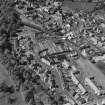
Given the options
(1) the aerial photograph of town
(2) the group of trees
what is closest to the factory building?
(1) the aerial photograph of town

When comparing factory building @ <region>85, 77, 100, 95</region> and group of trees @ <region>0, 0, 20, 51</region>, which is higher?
group of trees @ <region>0, 0, 20, 51</region>

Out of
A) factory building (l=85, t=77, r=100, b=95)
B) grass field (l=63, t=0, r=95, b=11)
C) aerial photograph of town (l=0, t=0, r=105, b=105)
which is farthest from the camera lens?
grass field (l=63, t=0, r=95, b=11)

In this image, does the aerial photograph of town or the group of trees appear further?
the group of trees

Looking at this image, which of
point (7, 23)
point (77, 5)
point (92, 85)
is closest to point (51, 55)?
point (92, 85)

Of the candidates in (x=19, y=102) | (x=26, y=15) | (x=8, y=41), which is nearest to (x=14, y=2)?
(x=26, y=15)

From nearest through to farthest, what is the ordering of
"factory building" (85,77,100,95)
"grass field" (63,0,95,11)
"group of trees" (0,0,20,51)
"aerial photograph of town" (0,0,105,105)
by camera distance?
1. "aerial photograph of town" (0,0,105,105)
2. "factory building" (85,77,100,95)
3. "group of trees" (0,0,20,51)
4. "grass field" (63,0,95,11)

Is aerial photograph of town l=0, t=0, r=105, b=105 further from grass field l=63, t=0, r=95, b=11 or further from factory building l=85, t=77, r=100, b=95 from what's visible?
grass field l=63, t=0, r=95, b=11

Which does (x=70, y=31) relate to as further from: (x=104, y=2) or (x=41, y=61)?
(x=104, y=2)

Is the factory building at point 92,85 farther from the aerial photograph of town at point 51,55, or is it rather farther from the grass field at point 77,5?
the grass field at point 77,5
